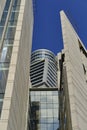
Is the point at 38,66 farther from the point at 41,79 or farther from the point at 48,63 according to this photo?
the point at 41,79

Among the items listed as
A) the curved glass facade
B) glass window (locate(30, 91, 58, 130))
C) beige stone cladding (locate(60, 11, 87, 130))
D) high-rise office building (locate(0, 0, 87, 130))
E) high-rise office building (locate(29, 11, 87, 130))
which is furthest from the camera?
the curved glass facade

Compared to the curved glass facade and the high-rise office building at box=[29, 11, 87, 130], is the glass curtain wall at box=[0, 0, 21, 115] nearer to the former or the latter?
the high-rise office building at box=[29, 11, 87, 130]

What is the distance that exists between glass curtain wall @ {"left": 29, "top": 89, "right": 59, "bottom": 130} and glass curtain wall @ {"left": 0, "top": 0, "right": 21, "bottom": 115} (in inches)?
851

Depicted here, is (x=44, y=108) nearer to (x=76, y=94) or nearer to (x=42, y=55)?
(x=76, y=94)

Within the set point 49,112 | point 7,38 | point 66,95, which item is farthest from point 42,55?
point 7,38

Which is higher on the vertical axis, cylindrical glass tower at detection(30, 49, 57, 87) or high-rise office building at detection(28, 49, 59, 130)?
cylindrical glass tower at detection(30, 49, 57, 87)

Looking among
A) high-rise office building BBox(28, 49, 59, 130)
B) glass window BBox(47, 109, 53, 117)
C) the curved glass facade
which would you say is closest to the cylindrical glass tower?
the curved glass facade

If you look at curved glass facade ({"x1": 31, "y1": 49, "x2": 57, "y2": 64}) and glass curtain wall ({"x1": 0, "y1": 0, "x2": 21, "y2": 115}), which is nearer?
glass curtain wall ({"x1": 0, "y1": 0, "x2": 21, "y2": 115})

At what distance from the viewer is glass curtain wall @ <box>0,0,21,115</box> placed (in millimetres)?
27000

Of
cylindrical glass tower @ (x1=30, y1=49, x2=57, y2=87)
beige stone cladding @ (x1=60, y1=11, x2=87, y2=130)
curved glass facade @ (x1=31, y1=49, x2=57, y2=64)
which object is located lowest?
beige stone cladding @ (x1=60, y1=11, x2=87, y2=130)

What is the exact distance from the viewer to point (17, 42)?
3228cm

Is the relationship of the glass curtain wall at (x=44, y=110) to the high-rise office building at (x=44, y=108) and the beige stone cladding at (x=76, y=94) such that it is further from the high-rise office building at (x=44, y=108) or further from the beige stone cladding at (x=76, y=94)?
the beige stone cladding at (x=76, y=94)

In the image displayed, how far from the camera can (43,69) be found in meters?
179

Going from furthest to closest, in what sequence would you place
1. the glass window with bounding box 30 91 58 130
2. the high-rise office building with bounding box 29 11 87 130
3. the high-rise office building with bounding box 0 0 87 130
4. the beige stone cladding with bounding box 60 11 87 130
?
the glass window with bounding box 30 91 58 130 → the high-rise office building with bounding box 29 11 87 130 → the beige stone cladding with bounding box 60 11 87 130 → the high-rise office building with bounding box 0 0 87 130
